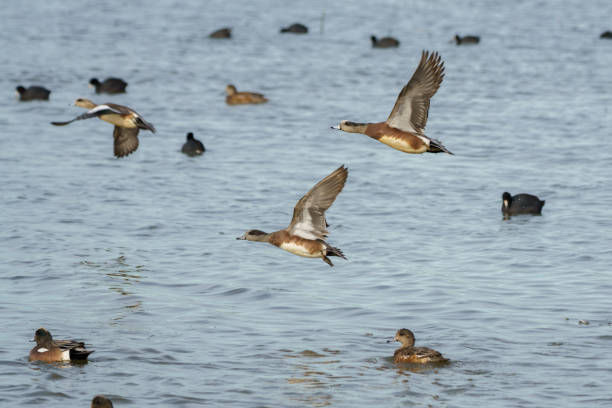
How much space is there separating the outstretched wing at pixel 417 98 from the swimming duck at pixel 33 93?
24.4m

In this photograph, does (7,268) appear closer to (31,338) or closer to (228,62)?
(31,338)

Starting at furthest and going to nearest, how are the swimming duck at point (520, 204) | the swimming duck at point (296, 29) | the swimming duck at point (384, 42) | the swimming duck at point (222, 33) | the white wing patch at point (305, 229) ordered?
the swimming duck at point (296, 29), the swimming duck at point (222, 33), the swimming duck at point (384, 42), the swimming duck at point (520, 204), the white wing patch at point (305, 229)

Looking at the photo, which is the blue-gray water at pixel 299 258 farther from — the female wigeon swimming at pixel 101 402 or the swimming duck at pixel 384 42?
the female wigeon swimming at pixel 101 402

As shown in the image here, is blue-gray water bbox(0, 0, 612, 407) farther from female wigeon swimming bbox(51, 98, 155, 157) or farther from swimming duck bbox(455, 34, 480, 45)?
female wigeon swimming bbox(51, 98, 155, 157)

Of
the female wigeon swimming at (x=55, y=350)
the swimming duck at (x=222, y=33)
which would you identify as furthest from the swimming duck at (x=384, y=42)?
the female wigeon swimming at (x=55, y=350)

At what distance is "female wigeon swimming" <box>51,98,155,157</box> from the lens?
17930 millimetres

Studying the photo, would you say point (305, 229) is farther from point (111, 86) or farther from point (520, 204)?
point (111, 86)

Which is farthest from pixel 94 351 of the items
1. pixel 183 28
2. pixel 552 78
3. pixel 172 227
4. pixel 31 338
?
pixel 183 28

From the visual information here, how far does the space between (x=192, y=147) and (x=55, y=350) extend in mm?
15419

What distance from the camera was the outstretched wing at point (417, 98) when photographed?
14.6 meters

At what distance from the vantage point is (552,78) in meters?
41.3

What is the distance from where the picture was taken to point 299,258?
70.4 feet

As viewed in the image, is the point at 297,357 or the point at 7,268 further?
the point at 7,268

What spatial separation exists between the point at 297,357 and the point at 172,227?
812 centimetres
